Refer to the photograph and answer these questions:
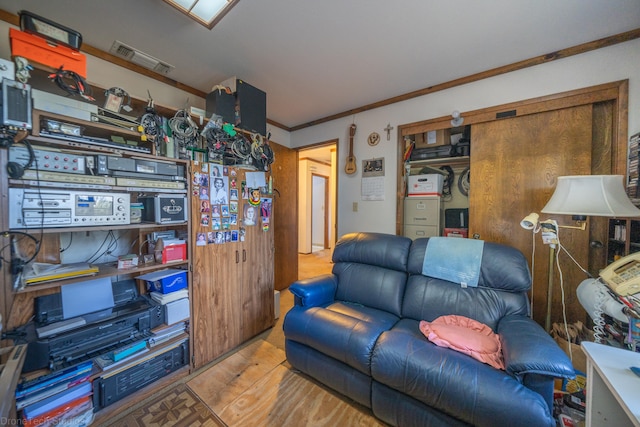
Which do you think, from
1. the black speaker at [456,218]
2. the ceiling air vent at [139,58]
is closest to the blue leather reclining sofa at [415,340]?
the black speaker at [456,218]

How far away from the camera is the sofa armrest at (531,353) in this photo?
0.98 m

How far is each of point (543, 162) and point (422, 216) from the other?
1109mm

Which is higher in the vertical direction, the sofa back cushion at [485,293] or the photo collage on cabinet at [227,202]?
the photo collage on cabinet at [227,202]

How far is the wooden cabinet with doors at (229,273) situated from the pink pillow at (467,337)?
4.93 feet

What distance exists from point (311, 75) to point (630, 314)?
263 centimetres

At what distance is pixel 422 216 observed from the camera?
2.60 m

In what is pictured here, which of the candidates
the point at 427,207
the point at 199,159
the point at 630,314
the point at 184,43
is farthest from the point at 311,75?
the point at 630,314

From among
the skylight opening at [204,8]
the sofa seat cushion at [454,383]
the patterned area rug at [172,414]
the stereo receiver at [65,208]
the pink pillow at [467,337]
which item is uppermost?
the skylight opening at [204,8]

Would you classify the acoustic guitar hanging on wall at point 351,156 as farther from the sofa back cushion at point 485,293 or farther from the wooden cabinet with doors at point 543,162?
the sofa back cushion at point 485,293

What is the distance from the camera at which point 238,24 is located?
1.53 m

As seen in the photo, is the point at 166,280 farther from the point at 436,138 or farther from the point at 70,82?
the point at 436,138

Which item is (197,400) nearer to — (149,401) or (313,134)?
(149,401)

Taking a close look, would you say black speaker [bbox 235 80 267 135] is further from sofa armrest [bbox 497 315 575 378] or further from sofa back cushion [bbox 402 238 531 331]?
sofa armrest [bbox 497 315 575 378]

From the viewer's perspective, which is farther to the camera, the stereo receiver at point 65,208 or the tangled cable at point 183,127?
the tangled cable at point 183,127
